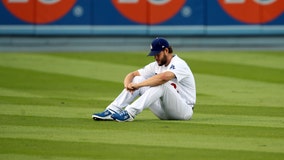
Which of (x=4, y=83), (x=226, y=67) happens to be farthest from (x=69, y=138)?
(x=226, y=67)

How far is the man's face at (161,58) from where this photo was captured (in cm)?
1295

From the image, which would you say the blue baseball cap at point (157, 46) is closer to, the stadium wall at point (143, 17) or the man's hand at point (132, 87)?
the man's hand at point (132, 87)

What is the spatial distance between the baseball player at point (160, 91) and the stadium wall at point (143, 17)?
42.9 ft

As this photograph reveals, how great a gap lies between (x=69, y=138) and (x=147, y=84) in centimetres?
160

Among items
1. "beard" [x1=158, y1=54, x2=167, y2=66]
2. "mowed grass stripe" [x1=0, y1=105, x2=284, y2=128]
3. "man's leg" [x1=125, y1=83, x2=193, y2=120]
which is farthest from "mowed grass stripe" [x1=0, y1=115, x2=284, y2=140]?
"beard" [x1=158, y1=54, x2=167, y2=66]

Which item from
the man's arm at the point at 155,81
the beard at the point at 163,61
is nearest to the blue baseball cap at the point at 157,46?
the beard at the point at 163,61

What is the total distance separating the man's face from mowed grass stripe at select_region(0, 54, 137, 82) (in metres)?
6.78

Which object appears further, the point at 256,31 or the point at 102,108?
the point at 256,31

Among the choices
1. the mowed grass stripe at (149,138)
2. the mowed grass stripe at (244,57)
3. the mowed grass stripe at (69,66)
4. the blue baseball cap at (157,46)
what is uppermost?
the blue baseball cap at (157,46)

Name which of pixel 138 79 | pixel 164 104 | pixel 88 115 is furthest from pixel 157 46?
pixel 88 115

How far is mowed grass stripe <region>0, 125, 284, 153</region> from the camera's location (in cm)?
1108

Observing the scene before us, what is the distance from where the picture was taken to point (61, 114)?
14.2 meters

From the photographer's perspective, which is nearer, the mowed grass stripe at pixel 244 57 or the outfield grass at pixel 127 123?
the outfield grass at pixel 127 123

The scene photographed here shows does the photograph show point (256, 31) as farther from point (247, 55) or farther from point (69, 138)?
point (69, 138)
